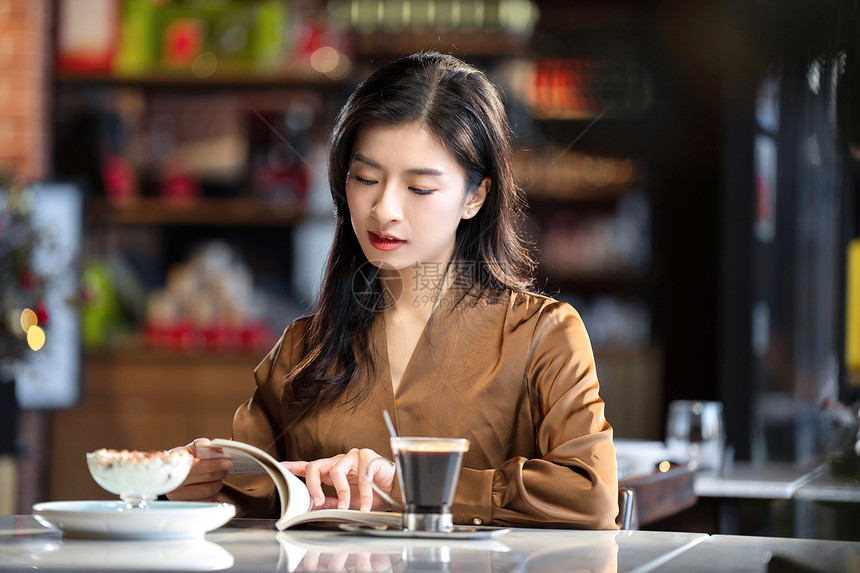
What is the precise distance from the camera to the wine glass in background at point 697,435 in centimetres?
223

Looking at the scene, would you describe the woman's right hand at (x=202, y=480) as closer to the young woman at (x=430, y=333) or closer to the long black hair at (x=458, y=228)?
the young woman at (x=430, y=333)

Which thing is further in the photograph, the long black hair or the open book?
the long black hair

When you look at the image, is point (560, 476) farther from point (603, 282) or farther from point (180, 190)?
point (603, 282)

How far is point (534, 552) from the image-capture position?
3.10 feet

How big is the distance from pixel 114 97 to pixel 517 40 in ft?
4.87

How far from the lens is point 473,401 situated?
4.44 feet

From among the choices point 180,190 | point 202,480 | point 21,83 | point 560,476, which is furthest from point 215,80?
point 560,476

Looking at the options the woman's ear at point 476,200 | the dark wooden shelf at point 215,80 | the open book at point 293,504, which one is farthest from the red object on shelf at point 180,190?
the open book at point 293,504

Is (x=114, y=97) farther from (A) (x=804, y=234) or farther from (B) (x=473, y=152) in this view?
(B) (x=473, y=152)

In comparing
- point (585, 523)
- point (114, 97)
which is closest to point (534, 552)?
point (585, 523)

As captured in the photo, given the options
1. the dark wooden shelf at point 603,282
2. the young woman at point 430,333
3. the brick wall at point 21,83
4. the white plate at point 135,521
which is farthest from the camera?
the dark wooden shelf at point 603,282

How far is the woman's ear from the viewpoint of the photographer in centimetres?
141

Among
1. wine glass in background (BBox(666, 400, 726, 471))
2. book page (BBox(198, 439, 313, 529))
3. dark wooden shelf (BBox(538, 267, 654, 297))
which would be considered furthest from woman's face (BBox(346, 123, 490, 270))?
dark wooden shelf (BBox(538, 267, 654, 297))

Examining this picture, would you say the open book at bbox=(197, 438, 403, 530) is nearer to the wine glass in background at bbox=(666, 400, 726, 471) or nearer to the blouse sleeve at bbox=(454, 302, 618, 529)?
the blouse sleeve at bbox=(454, 302, 618, 529)
